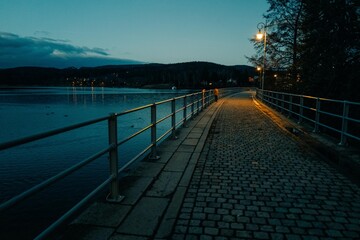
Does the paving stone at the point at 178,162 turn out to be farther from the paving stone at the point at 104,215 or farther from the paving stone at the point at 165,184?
the paving stone at the point at 104,215

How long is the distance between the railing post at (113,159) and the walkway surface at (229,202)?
18 centimetres

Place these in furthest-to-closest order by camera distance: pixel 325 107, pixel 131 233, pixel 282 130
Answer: pixel 325 107, pixel 282 130, pixel 131 233

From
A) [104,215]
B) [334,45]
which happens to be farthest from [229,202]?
[334,45]

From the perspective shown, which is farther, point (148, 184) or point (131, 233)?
point (148, 184)

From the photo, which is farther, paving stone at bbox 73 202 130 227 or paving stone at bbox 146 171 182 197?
paving stone at bbox 146 171 182 197

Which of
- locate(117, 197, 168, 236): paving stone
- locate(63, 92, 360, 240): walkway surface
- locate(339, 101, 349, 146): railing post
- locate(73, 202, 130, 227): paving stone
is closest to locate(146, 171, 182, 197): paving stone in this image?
locate(63, 92, 360, 240): walkway surface

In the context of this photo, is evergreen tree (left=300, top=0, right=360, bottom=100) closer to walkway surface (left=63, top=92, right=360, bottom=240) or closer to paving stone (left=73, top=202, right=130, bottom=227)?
walkway surface (left=63, top=92, right=360, bottom=240)

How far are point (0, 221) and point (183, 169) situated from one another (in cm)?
667

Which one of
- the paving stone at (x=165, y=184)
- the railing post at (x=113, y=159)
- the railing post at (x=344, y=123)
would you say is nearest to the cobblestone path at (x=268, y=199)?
the paving stone at (x=165, y=184)

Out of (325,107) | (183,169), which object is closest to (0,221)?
(183,169)

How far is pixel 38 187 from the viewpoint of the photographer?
104 inches

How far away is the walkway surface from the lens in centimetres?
362

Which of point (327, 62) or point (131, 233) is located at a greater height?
point (327, 62)

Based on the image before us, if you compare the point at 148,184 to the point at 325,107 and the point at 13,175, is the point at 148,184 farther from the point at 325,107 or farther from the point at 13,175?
the point at 325,107
